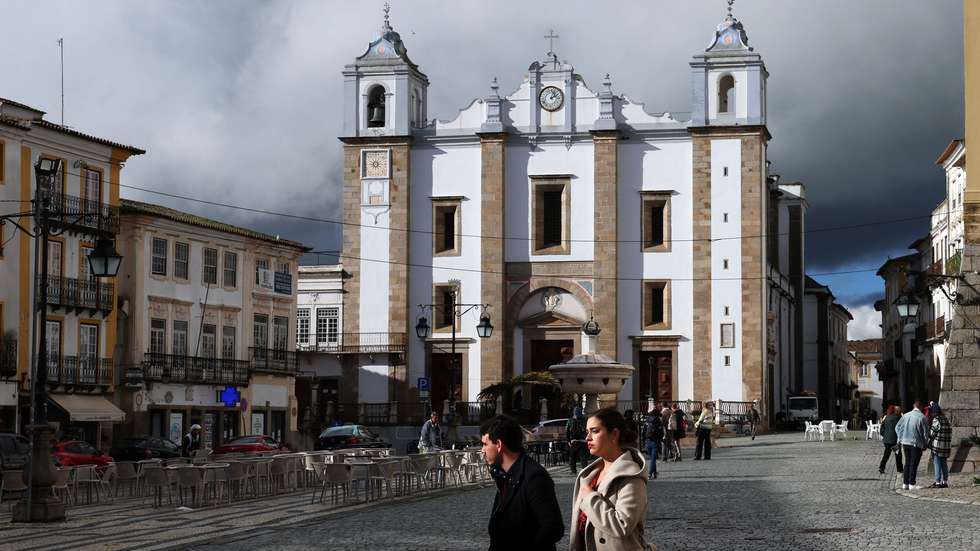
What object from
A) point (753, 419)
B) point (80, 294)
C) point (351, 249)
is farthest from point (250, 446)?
point (351, 249)

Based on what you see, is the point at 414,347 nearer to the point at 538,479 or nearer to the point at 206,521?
the point at 206,521

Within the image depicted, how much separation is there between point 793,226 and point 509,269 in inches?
1040

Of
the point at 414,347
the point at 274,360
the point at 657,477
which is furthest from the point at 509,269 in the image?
the point at 657,477

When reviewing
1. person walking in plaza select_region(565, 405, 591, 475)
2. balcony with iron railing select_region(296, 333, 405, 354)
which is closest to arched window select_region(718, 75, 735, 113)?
balcony with iron railing select_region(296, 333, 405, 354)

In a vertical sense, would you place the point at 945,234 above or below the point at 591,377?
above

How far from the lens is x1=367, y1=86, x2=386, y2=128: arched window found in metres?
64.1

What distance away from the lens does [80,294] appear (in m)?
46.2

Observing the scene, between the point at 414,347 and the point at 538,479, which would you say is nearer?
the point at 538,479

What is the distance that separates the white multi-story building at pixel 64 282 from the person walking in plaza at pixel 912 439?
2483 cm

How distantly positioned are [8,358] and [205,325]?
10.3m

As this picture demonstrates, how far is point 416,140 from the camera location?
63719 mm

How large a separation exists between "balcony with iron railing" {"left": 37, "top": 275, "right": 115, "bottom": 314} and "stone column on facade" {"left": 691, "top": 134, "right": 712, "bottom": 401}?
2329cm

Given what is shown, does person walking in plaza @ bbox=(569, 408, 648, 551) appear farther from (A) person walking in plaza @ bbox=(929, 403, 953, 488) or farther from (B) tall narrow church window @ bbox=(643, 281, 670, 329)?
(B) tall narrow church window @ bbox=(643, 281, 670, 329)

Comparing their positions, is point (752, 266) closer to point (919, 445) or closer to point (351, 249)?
point (351, 249)
